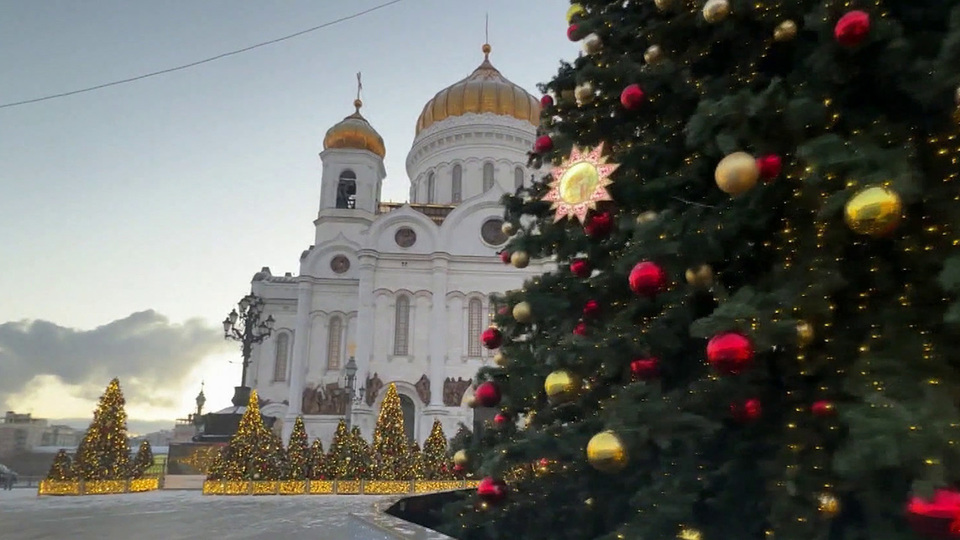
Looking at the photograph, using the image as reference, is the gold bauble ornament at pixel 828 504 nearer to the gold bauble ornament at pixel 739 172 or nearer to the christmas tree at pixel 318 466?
the gold bauble ornament at pixel 739 172

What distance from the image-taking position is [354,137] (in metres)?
32.2

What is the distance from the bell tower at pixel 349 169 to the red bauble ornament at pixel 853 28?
30523 mm

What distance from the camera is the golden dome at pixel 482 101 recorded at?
3309 centimetres

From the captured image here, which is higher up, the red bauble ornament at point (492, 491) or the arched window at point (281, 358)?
the arched window at point (281, 358)

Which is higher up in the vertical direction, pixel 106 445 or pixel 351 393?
pixel 351 393

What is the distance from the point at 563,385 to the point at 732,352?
83 centimetres

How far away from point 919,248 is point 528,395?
1.63 metres

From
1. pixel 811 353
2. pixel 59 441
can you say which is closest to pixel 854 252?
pixel 811 353

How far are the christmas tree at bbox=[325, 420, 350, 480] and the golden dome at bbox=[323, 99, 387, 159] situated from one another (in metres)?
19.6

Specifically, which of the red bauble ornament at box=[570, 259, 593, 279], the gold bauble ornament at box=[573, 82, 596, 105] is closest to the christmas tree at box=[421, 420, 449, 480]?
the red bauble ornament at box=[570, 259, 593, 279]

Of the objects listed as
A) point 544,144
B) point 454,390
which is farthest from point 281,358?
point 544,144

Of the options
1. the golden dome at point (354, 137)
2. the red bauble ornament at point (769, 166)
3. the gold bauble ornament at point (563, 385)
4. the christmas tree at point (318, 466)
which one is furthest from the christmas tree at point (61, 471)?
the golden dome at point (354, 137)

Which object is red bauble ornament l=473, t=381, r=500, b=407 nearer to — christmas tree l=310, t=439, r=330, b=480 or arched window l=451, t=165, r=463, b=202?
christmas tree l=310, t=439, r=330, b=480

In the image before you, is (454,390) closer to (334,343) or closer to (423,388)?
(423,388)
